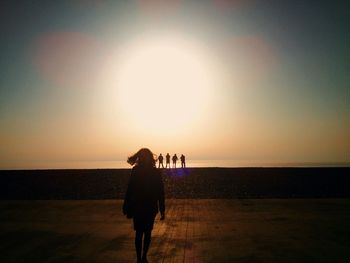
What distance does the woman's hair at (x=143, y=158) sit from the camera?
7.72 m

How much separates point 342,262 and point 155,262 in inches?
128

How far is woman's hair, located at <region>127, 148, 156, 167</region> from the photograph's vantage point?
304 inches

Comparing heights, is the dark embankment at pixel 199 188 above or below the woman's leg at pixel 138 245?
above

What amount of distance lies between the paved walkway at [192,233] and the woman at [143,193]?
680mm

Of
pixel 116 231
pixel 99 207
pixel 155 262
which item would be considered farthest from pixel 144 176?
pixel 99 207

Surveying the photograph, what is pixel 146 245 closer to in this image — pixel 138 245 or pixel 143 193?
pixel 138 245

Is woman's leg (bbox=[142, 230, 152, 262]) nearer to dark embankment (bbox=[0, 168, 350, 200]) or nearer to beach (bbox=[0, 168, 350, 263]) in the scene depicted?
beach (bbox=[0, 168, 350, 263])

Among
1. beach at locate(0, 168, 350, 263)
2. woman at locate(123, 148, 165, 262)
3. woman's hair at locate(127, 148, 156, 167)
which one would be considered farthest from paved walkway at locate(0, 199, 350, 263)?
woman's hair at locate(127, 148, 156, 167)

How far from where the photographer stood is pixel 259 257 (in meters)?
7.58

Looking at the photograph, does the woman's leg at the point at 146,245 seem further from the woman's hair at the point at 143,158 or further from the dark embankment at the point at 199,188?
the dark embankment at the point at 199,188

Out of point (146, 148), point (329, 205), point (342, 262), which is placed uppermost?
point (146, 148)

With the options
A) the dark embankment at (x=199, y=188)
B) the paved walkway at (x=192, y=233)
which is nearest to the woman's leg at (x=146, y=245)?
the paved walkway at (x=192, y=233)

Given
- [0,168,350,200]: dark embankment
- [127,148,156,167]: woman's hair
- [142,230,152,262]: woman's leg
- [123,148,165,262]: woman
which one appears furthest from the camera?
[0,168,350,200]: dark embankment

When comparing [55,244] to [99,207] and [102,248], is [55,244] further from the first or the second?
[99,207]
